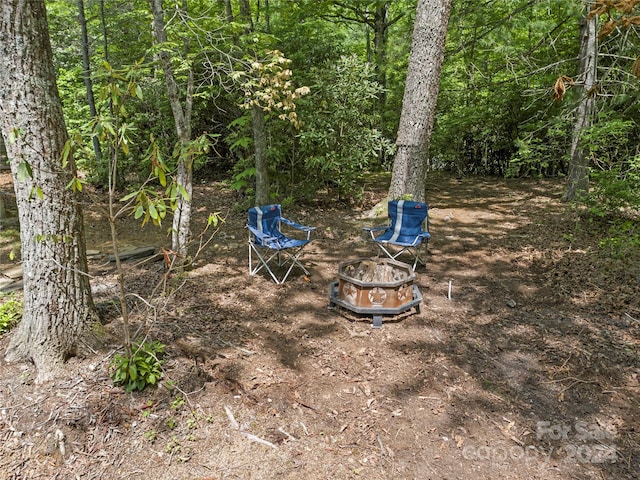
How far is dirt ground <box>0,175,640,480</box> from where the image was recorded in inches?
83.0

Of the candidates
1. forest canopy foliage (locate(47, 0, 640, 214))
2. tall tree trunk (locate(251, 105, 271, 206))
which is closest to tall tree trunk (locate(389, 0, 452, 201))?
forest canopy foliage (locate(47, 0, 640, 214))

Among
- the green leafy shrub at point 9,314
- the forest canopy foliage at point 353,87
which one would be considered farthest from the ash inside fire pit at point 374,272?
the forest canopy foliage at point 353,87

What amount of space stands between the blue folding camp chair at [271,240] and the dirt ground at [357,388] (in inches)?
8.9

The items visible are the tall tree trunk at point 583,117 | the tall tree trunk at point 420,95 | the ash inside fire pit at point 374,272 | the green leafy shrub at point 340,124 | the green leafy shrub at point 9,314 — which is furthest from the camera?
the green leafy shrub at point 340,124

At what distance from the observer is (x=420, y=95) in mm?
5324

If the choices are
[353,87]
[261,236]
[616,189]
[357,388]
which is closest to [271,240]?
[261,236]

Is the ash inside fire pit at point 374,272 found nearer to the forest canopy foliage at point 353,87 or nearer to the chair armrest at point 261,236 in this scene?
the chair armrest at point 261,236

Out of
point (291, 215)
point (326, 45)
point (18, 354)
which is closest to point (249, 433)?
point (18, 354)

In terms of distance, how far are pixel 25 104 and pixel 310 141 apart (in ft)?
15.7

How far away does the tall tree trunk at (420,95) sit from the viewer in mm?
5109

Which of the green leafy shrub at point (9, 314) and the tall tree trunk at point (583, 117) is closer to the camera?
the green leafy shrub at point (9, 314)

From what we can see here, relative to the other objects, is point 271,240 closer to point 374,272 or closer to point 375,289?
point 374,272

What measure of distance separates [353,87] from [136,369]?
5.74 meters

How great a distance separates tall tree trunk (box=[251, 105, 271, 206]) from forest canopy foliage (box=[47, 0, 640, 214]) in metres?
0.14
